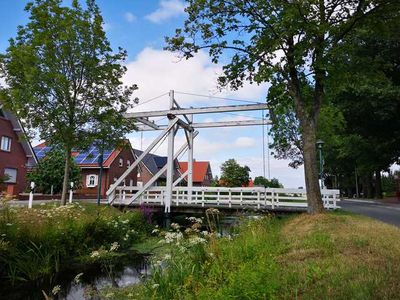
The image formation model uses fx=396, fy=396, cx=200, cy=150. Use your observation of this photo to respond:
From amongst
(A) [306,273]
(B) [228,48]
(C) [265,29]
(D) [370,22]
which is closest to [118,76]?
(B) [228,48]

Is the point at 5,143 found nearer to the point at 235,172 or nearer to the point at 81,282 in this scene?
the point at 81,282

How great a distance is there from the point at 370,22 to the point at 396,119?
17.8 meters

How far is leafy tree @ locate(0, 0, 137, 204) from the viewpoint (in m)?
16.1

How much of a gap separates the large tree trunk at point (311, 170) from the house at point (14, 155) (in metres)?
25.2

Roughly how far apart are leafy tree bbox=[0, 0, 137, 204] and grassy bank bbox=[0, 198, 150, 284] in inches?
182

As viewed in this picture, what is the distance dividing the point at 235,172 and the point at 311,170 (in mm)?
41708

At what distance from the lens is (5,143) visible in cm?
3322

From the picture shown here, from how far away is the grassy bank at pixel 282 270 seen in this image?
472 cm

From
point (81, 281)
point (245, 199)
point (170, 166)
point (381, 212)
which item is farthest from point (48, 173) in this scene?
point (81, 281)

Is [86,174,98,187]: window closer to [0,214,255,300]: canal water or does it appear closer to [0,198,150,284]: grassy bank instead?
[0,198,150,284]: grassy bank

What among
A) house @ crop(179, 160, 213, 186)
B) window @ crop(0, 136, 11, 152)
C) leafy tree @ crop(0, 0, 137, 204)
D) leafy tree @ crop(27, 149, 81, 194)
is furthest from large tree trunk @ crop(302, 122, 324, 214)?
house @ crop(179, 160, 213, 186)

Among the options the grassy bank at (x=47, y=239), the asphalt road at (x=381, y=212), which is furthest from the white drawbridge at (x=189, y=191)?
the grassy bank at (x=47, y=239)

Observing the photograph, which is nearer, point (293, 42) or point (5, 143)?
point (293, 42)

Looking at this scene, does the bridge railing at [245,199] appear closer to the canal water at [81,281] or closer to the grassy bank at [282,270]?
the canal water at [81,281]
